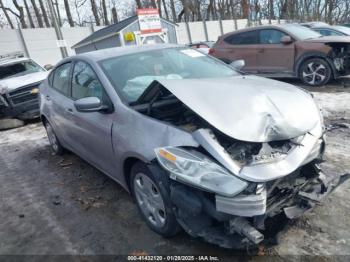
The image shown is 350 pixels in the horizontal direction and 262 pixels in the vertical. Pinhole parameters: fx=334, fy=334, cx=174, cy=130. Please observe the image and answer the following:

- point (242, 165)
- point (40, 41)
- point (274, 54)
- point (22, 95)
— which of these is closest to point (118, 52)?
point (242, 165)

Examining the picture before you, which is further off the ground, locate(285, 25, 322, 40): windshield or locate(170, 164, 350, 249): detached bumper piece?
locate(285, 25, 322, 40): windshield

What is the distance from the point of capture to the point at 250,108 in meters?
2.60

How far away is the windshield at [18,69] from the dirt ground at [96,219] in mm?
4860

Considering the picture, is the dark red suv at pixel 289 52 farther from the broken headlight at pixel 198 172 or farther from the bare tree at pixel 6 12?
the bare tree at pixel 6 12

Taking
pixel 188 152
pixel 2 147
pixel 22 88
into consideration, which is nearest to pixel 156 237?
pixel 188 152

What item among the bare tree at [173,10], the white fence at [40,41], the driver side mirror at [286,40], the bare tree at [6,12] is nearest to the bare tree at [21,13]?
the bare tree at [6,12]

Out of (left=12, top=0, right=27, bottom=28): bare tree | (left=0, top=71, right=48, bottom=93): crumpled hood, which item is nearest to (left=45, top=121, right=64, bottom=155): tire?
(left=0, top=71, right=48, bottom=93): crumpled hood

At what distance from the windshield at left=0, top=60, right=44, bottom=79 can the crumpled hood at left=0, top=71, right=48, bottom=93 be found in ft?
1.39

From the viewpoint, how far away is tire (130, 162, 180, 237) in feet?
8.70

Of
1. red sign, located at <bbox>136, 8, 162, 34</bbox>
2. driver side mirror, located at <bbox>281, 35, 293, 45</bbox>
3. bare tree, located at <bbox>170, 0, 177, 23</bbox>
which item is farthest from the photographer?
bare tree, located at <bbox>170, 0, 177, 23</bbox>

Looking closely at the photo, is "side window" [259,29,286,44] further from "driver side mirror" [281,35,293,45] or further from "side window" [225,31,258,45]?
"driver side mirror" [281,35,293,45]

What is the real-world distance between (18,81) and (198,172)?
26.3 feet

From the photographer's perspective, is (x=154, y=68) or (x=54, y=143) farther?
(x=54, y=143)

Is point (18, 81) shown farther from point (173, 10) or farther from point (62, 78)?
point (173, 10)
